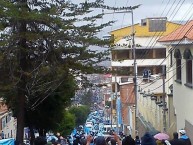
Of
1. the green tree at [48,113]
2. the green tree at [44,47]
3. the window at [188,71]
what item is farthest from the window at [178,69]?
the green tree at [44,47]

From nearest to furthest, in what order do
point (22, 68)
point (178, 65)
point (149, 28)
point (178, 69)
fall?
1. point (22, 68)
2. point (178, 65)
3. point (178, 69)
4. point (149, 28)

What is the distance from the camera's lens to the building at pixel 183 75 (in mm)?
23203

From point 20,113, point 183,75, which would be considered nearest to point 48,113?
point 20,113

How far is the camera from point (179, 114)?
26828 millimetres

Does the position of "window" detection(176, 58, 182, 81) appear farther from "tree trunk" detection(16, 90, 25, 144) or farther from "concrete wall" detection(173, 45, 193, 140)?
"tree trunk" detection(16, 90, 25, 144)

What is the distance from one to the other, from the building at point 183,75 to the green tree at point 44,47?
4.95 meters

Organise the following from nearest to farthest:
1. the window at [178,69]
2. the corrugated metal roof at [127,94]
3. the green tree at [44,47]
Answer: the green tree at [44,47]
the window at [178,69]
the corrugated metal roof at [127,94]

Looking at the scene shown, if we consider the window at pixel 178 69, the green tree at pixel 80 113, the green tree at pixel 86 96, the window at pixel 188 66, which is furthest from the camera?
the green tree at pixel 80 113

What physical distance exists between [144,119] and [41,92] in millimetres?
20041

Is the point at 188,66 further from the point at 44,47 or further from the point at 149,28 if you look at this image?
the point at 149,28

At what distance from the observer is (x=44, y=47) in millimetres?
19578

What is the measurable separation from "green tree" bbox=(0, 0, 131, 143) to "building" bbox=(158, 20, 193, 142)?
4.95 metres

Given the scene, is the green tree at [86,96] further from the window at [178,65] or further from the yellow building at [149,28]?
the yellow building at [149,28]

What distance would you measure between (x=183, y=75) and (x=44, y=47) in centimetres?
827
